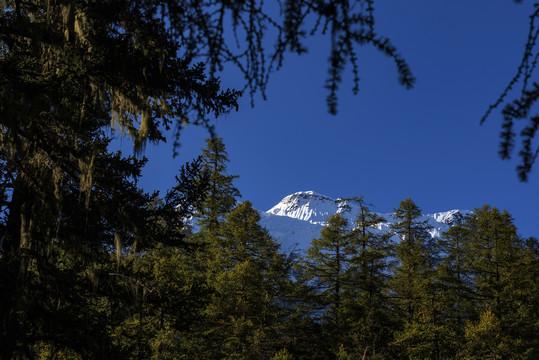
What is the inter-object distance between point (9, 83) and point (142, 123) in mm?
2350

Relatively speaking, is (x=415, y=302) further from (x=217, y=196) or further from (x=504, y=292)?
(x=217, y=196)

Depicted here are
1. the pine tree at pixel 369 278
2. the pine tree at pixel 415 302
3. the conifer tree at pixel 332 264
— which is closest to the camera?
the pine tree at pixel 415 302

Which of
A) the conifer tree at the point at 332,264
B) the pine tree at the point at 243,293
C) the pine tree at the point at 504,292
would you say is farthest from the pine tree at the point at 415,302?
the pine tree at the point at 243,293

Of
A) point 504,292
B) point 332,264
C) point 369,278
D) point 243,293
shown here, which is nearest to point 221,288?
point 243,293

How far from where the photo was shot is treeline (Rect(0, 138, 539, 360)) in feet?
16.2

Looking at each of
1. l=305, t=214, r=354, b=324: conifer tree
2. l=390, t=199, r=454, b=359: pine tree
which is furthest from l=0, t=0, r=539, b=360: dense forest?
l=305, t=214, r=354, b=324: conifer tree

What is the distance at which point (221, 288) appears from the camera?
1348 cm

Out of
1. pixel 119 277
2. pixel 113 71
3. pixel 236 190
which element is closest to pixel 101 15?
pixel 113 71

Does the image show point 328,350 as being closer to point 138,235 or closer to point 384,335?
point 384,335

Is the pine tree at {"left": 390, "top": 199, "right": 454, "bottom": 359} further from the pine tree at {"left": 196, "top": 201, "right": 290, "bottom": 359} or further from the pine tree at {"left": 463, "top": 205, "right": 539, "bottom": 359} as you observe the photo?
the pine tree at {"left": 196, "top": 201, "right": 290, "bottom": 359}

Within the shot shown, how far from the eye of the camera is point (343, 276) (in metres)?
17.3

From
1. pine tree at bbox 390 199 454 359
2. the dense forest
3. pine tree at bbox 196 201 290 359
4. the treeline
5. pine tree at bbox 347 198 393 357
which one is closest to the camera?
the dense forest

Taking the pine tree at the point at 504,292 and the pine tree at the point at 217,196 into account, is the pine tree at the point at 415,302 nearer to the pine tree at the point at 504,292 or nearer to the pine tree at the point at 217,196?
the pine tree at the point at 504,292

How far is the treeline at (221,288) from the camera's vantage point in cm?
493
